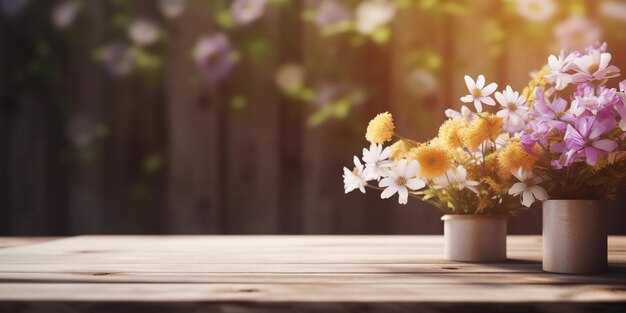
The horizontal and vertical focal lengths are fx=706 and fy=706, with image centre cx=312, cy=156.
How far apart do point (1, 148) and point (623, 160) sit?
210cm

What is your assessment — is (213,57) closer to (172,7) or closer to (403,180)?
(172,7)

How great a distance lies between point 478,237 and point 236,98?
1.41 metres

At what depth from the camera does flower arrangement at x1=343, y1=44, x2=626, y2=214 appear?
0.94 m

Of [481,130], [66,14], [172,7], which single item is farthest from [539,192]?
[66,14]

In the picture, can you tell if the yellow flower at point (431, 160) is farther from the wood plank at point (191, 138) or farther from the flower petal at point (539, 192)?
the wood plank at point (191, 138)

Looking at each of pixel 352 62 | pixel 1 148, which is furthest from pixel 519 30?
pixel 1 148

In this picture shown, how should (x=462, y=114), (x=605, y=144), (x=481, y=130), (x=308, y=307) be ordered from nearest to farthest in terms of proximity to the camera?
(x=308, y=307), (x=605, y=144), (x=481, y=130), (x=462, y=114)

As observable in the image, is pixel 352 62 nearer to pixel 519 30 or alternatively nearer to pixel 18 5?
pixel 519 30

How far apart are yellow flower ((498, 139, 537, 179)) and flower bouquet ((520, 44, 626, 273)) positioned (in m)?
0.01

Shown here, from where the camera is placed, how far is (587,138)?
915 millimetres

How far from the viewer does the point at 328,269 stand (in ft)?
3.47

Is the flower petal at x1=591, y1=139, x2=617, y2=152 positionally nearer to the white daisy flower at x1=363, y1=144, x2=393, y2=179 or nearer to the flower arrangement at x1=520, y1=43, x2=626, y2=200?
the flower arrangement at x1=520, y1=43, x2=626, y2=200

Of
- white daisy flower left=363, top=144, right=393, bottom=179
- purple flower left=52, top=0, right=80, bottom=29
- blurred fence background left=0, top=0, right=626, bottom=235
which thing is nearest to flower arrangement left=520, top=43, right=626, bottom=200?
white daisy flower left=363, top=144, right=393, bottom=179

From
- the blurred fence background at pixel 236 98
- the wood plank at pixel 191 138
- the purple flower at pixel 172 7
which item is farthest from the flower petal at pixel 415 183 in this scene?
the purple flower at pixel 172 7
